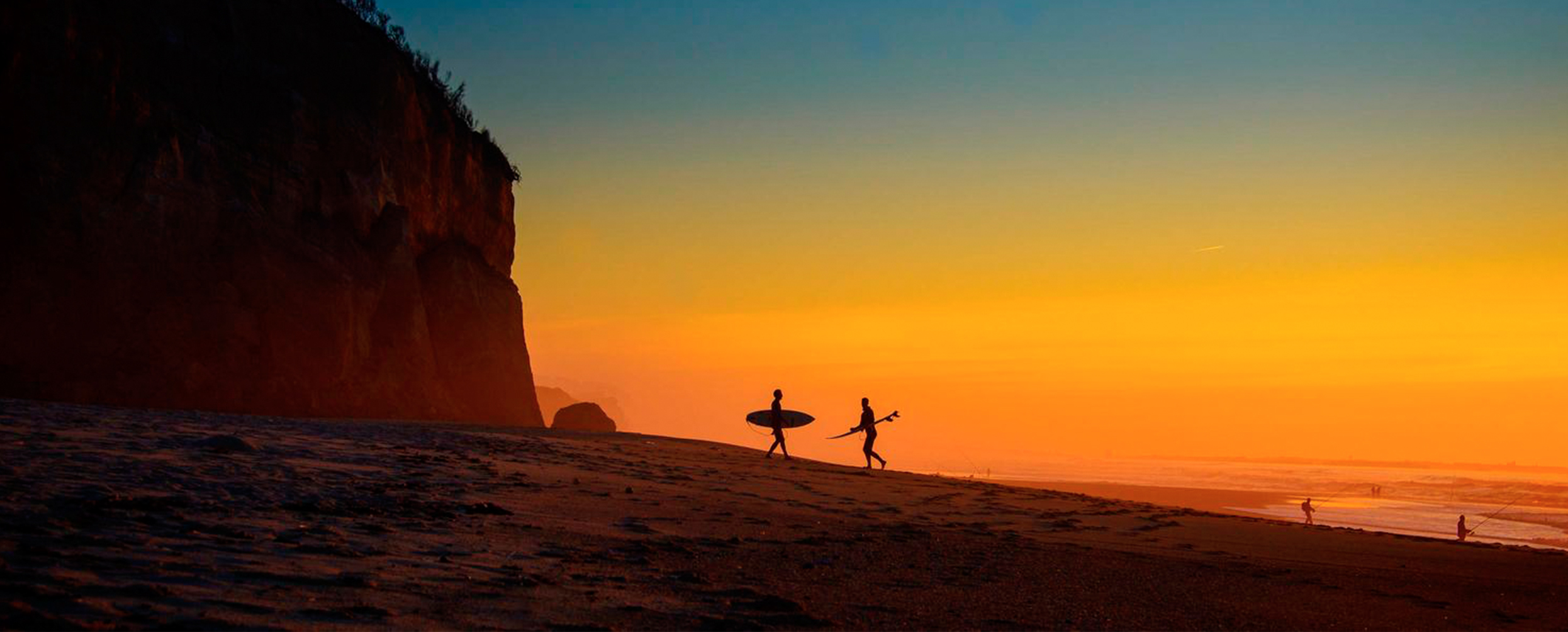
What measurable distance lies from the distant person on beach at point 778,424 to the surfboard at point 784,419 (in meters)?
0.03

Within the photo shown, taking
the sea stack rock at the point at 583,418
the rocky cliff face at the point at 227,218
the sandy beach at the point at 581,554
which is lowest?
the sandy beach at the point at 581,554

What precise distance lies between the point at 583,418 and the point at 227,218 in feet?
49.9

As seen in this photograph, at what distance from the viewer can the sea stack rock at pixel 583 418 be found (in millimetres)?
34406

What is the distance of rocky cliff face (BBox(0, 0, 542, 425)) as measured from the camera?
60.4 feet

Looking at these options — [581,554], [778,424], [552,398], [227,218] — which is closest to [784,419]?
[778,424]

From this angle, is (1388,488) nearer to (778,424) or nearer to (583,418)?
(583,418)

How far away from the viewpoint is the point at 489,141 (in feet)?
115

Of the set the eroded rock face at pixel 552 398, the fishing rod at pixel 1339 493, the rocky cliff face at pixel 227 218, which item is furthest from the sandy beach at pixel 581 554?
the eroded rock face at pixel 552 398

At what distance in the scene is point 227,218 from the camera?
21.2m

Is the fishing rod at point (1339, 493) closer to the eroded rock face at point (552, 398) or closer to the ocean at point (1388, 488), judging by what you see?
the ocean at point (1388, 488)

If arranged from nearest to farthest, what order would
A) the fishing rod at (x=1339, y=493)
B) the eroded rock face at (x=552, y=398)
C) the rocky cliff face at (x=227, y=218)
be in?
1. the rocky cliff face at (x=227, y=218)
2. the fishing rod at (x=1339, y=493)
3. the eroded rock face at (x=552, y=398)

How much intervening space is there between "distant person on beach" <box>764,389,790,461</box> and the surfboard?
0.11 feet

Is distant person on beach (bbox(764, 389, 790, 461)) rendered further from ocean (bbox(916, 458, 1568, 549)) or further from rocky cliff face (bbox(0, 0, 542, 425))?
ocean (bbox(916, 458, 1568, 549))

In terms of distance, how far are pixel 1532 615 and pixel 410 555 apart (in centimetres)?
875
